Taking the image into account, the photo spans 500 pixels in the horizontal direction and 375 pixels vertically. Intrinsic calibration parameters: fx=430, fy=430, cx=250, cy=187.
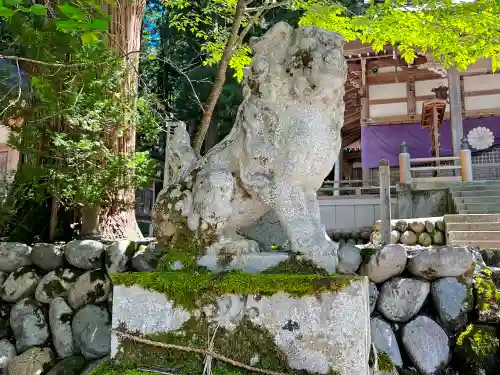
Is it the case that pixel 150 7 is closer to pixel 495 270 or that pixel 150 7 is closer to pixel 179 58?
pixel 179 58

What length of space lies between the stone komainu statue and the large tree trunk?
8.96 ft

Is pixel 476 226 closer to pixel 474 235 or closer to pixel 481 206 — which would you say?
pixel 474 235

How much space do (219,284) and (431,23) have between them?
13.9 feet

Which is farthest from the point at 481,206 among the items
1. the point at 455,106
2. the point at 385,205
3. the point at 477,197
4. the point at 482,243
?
the point at 455,106

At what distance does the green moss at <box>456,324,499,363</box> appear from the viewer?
117 inches

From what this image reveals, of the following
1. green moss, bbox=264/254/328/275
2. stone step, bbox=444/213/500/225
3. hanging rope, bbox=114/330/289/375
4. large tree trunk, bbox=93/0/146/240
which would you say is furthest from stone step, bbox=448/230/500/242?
hanging rope, bbox=114/330/289/375

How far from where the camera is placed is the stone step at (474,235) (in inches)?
281

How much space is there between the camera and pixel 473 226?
24.2 ft

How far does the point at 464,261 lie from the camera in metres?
3.09

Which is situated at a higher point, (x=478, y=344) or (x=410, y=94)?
(x=410, y=94)

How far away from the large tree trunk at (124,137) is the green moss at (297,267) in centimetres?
306

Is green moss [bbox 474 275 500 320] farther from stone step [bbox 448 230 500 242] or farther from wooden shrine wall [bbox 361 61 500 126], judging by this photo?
wooden shrine wall [bbox 361 61 500 126]

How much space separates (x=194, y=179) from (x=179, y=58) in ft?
39.7

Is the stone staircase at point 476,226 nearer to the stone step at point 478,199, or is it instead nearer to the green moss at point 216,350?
the stone step at point 478,199
